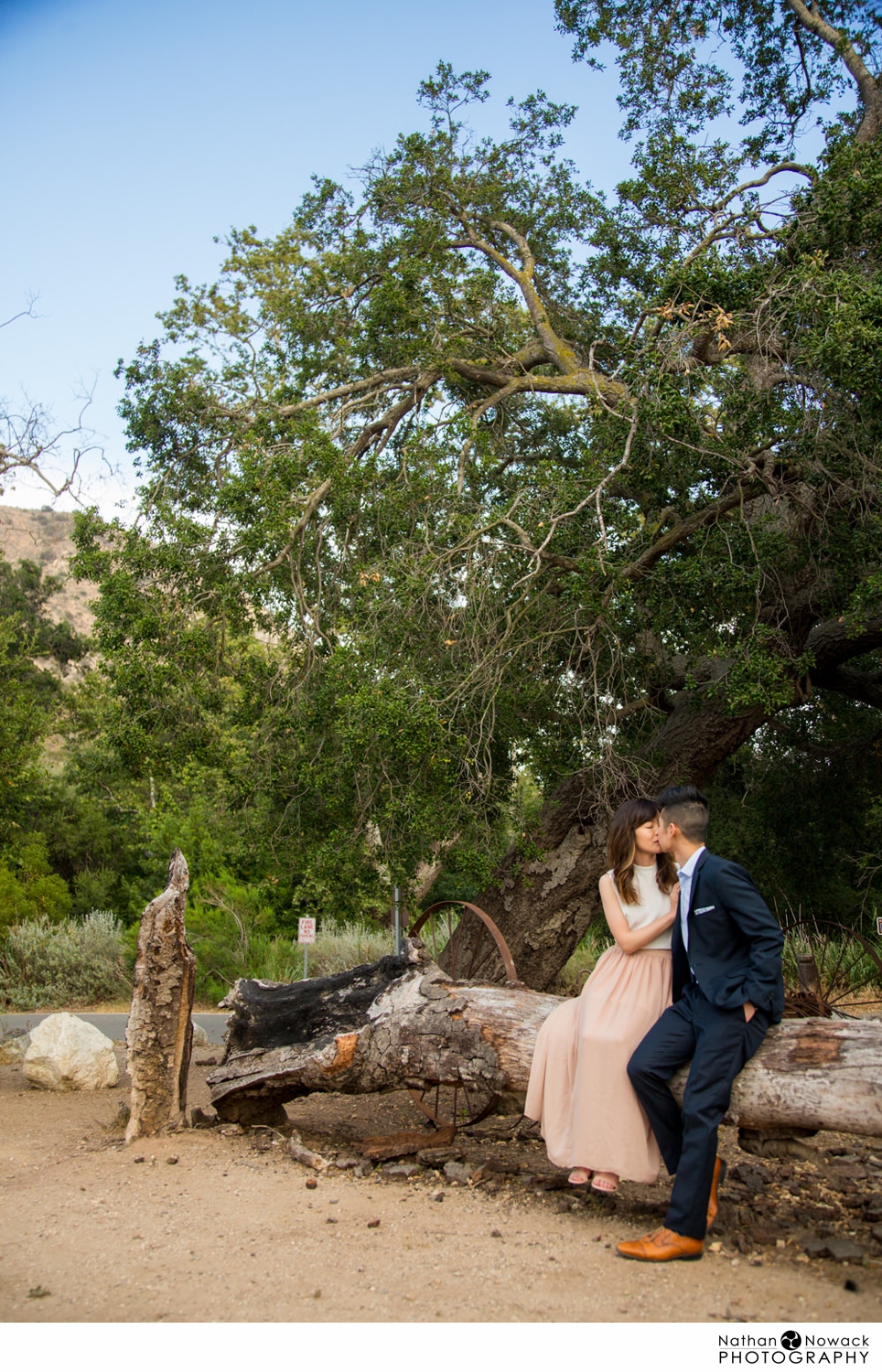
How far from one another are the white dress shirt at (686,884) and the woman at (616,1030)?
202 millimetres

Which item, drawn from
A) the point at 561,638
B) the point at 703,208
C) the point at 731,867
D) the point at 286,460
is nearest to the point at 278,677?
the point at 286,460

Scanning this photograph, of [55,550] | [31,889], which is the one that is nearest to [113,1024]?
[31,889]

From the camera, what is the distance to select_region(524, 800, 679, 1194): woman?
3.99 metres

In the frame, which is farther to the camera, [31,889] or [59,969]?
[31,889]

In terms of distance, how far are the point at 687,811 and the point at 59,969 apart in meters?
12.8

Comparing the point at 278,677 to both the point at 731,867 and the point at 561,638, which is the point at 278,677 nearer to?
the point at 561,638

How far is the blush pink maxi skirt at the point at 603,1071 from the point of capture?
3.97 meters

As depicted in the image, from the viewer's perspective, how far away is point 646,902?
4375 millimetres

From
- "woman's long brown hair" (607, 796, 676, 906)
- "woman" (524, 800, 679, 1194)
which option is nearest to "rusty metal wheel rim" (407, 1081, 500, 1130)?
"woman" (524, 800, 679, 1194)

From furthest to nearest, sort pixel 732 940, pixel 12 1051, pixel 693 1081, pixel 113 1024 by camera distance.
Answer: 1. pixel 113 1024
2. pixel 12 1051
3. pixel 732 940
4. pixel 693 1081

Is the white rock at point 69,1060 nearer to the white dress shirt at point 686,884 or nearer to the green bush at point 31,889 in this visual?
the white dress shirt at point 686,884

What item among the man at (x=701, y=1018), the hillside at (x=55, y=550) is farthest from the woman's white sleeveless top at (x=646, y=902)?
the hillside at (x=55, y=550)

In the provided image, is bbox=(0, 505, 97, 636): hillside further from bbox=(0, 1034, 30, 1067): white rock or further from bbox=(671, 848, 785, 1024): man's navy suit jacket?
bbox=(671, 848, 785, 1024): man's navy suit jacket

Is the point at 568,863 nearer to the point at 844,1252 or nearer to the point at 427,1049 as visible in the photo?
the point at 427,1049
